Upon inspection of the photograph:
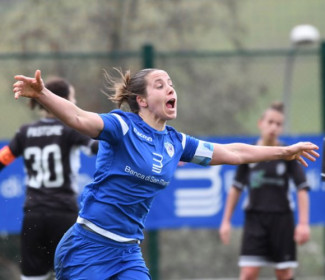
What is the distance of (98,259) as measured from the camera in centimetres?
497

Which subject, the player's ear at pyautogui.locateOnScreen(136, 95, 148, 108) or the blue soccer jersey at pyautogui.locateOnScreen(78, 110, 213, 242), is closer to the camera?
the blue soccer jersey at pyautogui.locateOnScreen(78, 110, 213, 242)

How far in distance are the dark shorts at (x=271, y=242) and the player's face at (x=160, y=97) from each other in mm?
2988

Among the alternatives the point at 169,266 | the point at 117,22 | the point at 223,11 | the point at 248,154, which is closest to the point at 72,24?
the point at 117,22

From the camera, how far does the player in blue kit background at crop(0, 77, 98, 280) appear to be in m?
6.86

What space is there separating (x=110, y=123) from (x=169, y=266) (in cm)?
587

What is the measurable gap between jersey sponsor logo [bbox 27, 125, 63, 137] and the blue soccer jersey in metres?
1.81

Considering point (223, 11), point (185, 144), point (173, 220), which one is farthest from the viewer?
point (223, 11)

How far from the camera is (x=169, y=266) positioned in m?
10.5

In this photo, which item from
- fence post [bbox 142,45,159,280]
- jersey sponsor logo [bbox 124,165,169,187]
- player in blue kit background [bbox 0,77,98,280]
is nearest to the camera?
jersey sponsor logo [bbox 124,165,169,187]

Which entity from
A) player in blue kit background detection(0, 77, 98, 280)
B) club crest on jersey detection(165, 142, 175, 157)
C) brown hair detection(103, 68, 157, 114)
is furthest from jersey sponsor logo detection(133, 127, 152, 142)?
player in blue kit background detection(0, 77, 98, 280)

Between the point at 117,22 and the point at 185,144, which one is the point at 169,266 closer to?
the point at 117,22

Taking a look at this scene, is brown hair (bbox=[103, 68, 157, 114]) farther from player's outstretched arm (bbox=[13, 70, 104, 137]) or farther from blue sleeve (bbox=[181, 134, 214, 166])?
player's outstretched arm (bbox=[13, 70, 104, 137])

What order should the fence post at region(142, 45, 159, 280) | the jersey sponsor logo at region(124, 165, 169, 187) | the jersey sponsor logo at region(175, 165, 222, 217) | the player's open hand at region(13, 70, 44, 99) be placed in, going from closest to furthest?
the player's open hand at region(13, 70, 44, 99), the jersey sponsor logo at region(124, 165, 169, 187), the jersey sponsor logo at region(175, 165, 222, 217), the fence post at region(142, 45, 159, 280)

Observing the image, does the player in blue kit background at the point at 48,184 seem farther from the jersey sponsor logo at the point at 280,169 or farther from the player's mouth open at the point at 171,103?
the jersey sponsor logo at the point at 280,169
